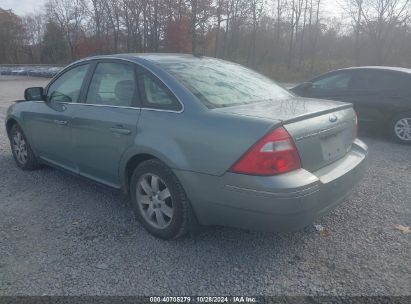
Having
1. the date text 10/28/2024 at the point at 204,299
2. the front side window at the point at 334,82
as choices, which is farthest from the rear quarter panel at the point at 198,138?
the front side window at the point at 334,82

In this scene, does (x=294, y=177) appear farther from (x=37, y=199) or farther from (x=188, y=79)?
(x=37, y=199)

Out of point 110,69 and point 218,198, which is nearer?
point 218,198

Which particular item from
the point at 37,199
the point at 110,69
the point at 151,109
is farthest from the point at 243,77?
the point at 37,199

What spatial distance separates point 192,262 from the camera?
9.41 ft

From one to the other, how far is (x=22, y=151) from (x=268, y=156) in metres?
4.01

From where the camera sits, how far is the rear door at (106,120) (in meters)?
3.32

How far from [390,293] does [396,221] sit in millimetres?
1230

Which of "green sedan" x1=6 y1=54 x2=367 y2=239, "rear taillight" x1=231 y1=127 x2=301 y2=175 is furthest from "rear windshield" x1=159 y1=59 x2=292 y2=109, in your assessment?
"rear taillight" x1=231 y1=127 x2=301 y2=175

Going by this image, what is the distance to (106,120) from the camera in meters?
3.47

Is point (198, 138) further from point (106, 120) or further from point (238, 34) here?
point (238, 34)

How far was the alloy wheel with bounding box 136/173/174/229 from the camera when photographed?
3096 mm

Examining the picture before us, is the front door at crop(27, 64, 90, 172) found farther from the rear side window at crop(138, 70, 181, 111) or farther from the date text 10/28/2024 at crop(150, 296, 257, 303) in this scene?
the date text 10/28/2024 at crop(150, 296, 257, 303)

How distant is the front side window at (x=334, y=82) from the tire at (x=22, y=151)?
567 cm

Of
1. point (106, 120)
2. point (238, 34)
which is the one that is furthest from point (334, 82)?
point (238, 34)
